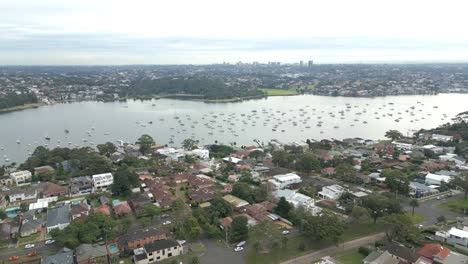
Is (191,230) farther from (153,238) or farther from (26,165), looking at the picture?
(26,165)

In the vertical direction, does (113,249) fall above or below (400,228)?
below

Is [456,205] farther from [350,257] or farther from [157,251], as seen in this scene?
[157,251]

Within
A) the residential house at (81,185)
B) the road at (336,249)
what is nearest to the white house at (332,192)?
the road at (336,249)

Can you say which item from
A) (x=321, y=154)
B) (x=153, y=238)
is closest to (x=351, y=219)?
(x=153, y=238)

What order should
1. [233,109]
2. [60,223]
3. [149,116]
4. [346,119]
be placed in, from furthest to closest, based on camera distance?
1. [233,109]
2. [149,116]
3. [346,119]
4. [60,223]

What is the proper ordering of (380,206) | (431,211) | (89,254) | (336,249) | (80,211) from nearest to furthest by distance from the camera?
(89,254) < (336,249) < (380,206) < (80,211) < (431,211)

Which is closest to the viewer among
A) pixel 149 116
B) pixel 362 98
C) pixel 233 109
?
pixel 149 116

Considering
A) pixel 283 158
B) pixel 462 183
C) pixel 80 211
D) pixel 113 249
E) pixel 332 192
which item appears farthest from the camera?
pixel 283 158

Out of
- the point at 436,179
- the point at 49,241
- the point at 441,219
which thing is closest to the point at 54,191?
the point at 49,241
